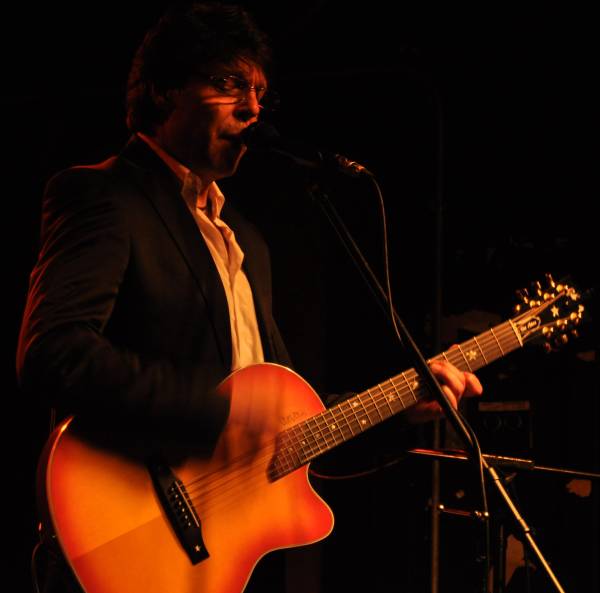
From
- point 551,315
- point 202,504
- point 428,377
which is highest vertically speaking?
point 428,377

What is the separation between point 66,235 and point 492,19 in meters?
2.25

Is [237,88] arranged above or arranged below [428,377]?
above

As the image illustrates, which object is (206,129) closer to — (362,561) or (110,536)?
(110,536)

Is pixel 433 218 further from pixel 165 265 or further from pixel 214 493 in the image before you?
pixel 214 493

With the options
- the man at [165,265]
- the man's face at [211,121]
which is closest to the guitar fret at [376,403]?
the man at [165,265]

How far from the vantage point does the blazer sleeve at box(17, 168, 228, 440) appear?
4.48 feet

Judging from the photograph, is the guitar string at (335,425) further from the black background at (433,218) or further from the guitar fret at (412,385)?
the black background at (433,218)

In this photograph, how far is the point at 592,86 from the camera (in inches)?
115

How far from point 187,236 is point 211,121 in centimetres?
36

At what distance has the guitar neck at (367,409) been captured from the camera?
1.63 metres

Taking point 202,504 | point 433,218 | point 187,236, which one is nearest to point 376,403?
point 202,504

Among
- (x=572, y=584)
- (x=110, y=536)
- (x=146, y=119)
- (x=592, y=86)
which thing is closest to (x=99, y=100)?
(x=146, y=119)

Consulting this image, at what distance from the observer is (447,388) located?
169 cm

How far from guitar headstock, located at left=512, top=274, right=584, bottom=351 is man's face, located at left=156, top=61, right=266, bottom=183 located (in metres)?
1.00
